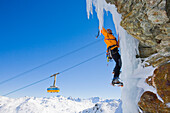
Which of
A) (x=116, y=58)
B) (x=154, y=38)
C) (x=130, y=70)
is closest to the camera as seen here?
(x=154, y=38)

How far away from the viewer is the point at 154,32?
4109 millimetres

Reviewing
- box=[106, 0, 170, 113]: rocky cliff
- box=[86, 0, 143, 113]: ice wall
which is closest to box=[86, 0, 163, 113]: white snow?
box=[86, 0, 143, 113]: ice wall

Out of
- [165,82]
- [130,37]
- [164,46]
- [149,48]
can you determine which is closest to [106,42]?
[130,37]

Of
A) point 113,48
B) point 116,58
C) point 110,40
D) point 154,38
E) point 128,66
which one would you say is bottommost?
point 128,66

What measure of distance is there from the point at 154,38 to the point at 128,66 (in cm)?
143

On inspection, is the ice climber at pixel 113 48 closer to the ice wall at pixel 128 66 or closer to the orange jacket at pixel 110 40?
the orange jacket at pixel 110 40

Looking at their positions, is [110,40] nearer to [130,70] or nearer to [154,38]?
[130,70]

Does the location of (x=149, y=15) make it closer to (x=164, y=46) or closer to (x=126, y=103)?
(x=164, y=46)

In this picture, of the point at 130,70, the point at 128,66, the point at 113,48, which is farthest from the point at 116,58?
the point at 130,70

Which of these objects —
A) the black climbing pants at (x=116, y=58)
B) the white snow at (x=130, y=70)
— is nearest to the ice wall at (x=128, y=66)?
the white snow at (x=130, y=70)

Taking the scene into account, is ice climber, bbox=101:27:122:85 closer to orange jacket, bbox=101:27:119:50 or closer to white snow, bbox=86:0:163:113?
orange jacket, bbox=101:27:119:50

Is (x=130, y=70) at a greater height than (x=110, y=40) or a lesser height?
lesser

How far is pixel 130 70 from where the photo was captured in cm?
501

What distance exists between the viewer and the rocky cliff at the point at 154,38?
12.1ft
